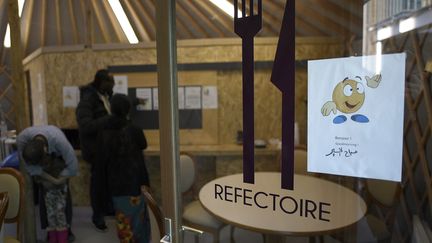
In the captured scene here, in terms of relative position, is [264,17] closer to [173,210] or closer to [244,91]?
[244,91]

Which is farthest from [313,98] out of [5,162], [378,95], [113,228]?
[5,162]

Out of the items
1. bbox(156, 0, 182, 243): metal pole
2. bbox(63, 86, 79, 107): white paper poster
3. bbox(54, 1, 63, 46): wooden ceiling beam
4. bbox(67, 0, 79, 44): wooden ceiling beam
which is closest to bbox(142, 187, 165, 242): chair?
bbox(156, 0, 182, 243): metal pole

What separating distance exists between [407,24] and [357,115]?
421 millimetres

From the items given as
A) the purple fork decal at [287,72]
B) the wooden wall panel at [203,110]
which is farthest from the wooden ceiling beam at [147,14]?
the purple fork decal at [287,72]

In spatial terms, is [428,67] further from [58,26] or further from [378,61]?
[58,26]

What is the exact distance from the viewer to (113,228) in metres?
2.91

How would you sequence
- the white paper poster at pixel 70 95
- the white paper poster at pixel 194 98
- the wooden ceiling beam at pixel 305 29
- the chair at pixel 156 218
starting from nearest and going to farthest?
1. the wooden ceiling beam at pixel 305 29
2. the chair at pixel 156 218
3. the white paper poster at pixel 194 98
4. the white paper poster at pixel 70 95

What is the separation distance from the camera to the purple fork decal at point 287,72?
0.92 m

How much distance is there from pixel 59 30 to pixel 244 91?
3507 mm

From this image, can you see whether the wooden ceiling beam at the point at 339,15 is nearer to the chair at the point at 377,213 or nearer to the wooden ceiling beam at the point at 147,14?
the chair at the point at 377,213

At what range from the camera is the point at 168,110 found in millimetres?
1091

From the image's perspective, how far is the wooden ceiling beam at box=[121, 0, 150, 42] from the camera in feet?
10.3

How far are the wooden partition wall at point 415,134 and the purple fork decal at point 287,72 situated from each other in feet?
0.87

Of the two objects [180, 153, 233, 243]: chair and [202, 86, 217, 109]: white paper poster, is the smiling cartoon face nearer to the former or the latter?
[180, 153, 233, 243]: chair
